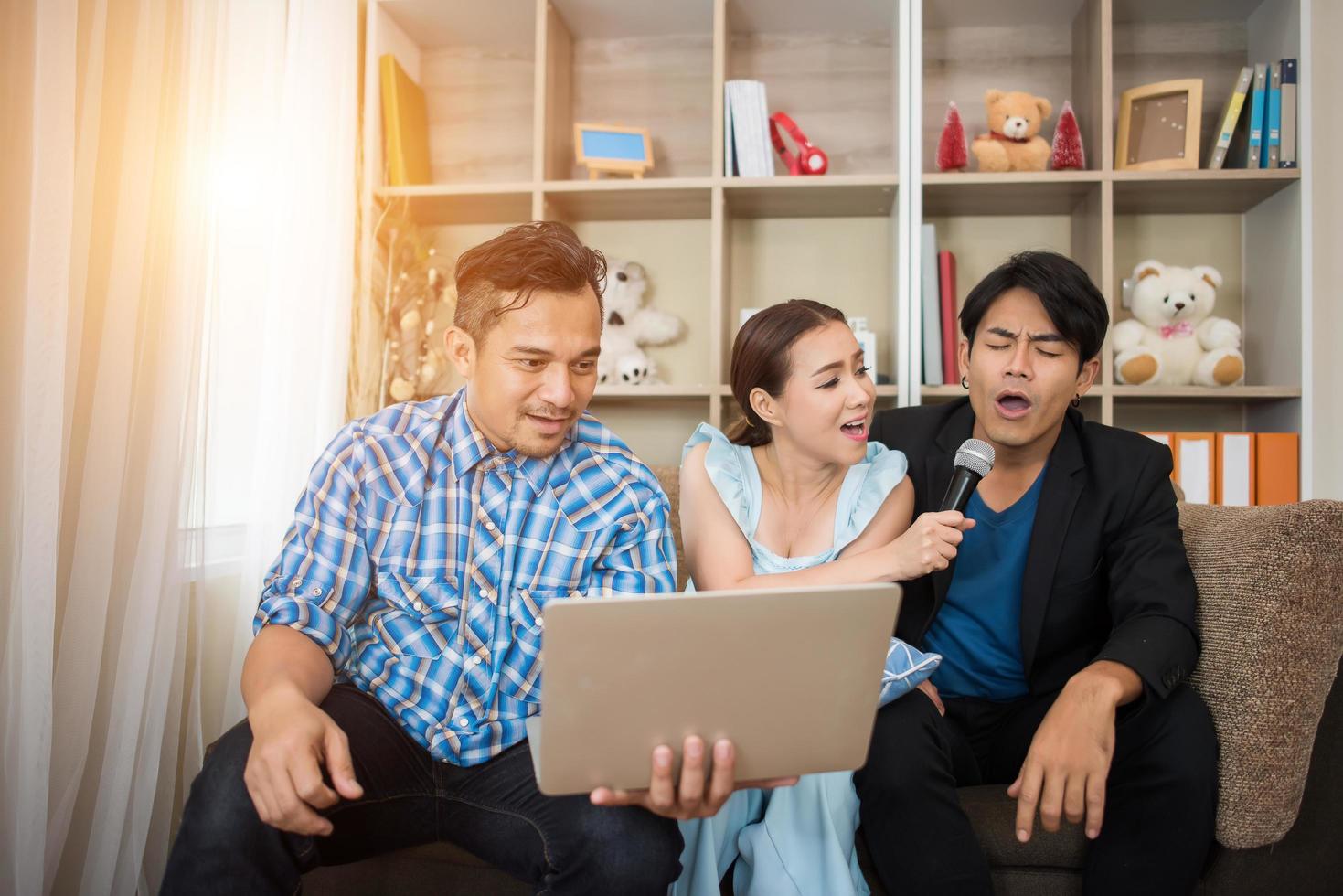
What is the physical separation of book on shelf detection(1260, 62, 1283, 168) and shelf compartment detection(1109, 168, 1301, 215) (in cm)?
5

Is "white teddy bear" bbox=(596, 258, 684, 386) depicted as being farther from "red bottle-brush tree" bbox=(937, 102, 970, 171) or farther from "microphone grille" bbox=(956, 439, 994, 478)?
"microphone grille" bbox=(956, 439, 994, 478)

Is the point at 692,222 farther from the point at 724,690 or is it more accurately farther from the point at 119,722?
the point at 724,690

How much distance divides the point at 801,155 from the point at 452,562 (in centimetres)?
168

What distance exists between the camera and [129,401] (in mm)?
1481

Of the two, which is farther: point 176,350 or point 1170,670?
point 176,350

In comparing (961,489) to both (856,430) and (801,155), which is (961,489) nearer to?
(856,430)

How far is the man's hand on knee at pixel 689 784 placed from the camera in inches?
36.0

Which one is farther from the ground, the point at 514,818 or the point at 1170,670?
the point at 1170,670

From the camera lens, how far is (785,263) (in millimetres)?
2820

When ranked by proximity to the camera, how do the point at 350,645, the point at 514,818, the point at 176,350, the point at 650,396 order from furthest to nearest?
the point at 650,396 < the point at 176,350 < the point at 350,645 < the point at 514,818

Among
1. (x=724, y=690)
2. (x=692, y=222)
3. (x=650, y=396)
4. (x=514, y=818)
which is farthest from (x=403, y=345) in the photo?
(x=724, y=690)

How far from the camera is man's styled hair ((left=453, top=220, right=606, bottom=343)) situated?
1303mm

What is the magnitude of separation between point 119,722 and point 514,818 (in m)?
0.70

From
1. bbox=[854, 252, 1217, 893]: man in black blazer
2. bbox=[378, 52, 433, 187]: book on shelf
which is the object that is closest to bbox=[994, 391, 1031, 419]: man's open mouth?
bbox=[854, 252, 1217, 893]: man in black blazer
